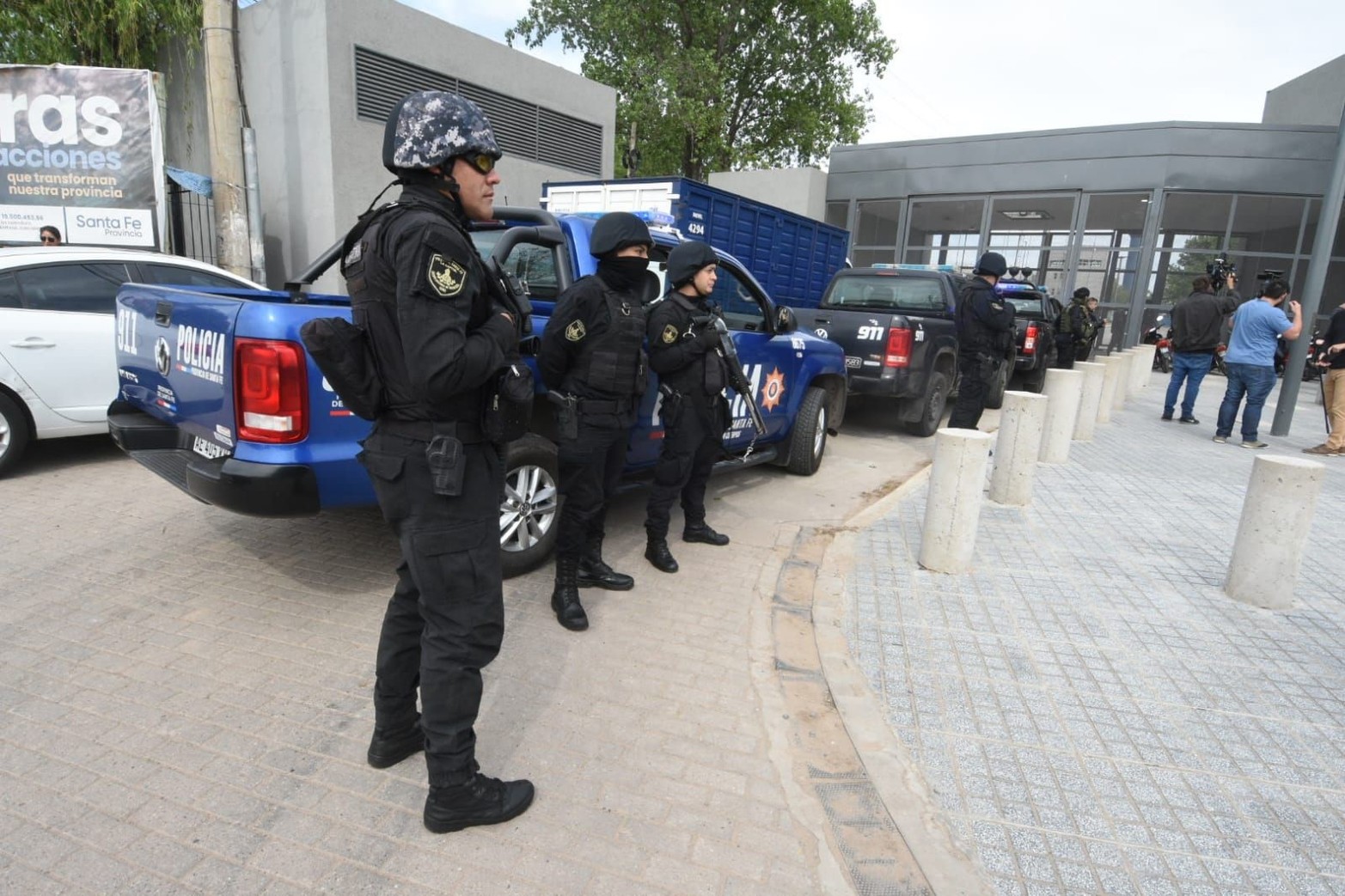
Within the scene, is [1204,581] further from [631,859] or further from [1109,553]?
[631,859]

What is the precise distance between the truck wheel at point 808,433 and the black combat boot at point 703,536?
1.69 metres

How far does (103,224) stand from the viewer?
10273mm

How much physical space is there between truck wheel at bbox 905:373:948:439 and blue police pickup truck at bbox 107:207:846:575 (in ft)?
13.6

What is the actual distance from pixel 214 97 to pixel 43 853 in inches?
360

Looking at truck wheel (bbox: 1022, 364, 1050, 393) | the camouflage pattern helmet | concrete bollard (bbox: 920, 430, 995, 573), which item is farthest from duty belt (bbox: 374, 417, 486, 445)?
truck wheel (bbox: 1022, 364, 1050, 393)

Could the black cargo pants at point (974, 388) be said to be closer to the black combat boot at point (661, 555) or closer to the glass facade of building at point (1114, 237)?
the black combat boot at point (661, 555)

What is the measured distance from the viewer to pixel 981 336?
6.50m

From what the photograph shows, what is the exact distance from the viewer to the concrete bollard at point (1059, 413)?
695cm

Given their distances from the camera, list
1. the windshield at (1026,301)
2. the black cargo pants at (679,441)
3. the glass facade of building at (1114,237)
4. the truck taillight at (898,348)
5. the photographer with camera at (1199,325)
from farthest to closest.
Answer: the glass facade of building at (1114,237) → the windshield at (1026,301) → the photographer with camera at (1199,325) → the truck taillight at (898,348) → the black cargo pants at (679,441)

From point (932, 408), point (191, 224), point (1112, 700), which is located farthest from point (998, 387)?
point (191, 224)

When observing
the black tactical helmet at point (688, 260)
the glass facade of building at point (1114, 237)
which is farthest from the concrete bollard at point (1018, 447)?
the glass facade of building at point (1114, 237)

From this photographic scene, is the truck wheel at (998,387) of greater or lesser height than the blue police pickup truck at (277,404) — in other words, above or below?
below

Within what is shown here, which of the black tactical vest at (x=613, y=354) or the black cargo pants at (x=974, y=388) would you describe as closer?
the black tactical vest at (x=613, y=354)

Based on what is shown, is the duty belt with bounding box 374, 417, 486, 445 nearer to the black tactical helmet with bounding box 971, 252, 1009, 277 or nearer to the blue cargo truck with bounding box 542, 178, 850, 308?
the black tactical helmet with bounding box 971, 252, 1009, 277
